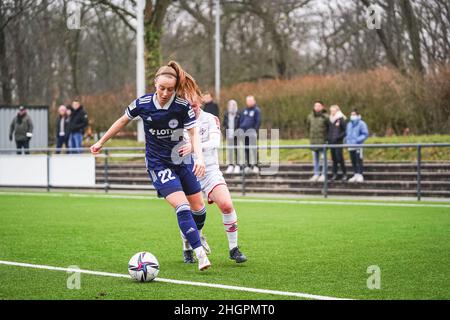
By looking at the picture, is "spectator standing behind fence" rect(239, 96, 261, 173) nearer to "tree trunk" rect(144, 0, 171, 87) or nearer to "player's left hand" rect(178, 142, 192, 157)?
"tree trunk" rect(144, 0, 171, 87)

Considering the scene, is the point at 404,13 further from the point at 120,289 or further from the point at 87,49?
the point at 87,49

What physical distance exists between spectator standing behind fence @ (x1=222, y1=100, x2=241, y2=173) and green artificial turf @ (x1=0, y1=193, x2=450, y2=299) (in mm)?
4426

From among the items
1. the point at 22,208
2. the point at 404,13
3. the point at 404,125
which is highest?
the point at 404,13

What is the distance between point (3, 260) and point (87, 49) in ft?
157

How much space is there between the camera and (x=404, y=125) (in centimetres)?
2816

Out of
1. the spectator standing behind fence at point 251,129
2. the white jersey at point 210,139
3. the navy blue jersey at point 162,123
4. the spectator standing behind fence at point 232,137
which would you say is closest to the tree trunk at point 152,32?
the spectator standing behind fence at point 232,137

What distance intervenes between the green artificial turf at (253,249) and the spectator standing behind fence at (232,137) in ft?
14.5

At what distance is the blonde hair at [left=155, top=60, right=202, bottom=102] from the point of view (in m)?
8.58

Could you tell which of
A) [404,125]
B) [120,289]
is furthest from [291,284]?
[404,125]

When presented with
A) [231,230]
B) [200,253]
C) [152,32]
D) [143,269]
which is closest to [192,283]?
[143,269]

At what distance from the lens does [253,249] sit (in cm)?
1077

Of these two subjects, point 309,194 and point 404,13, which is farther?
point 404,13

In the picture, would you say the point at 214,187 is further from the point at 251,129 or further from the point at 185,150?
the point at 251,129
